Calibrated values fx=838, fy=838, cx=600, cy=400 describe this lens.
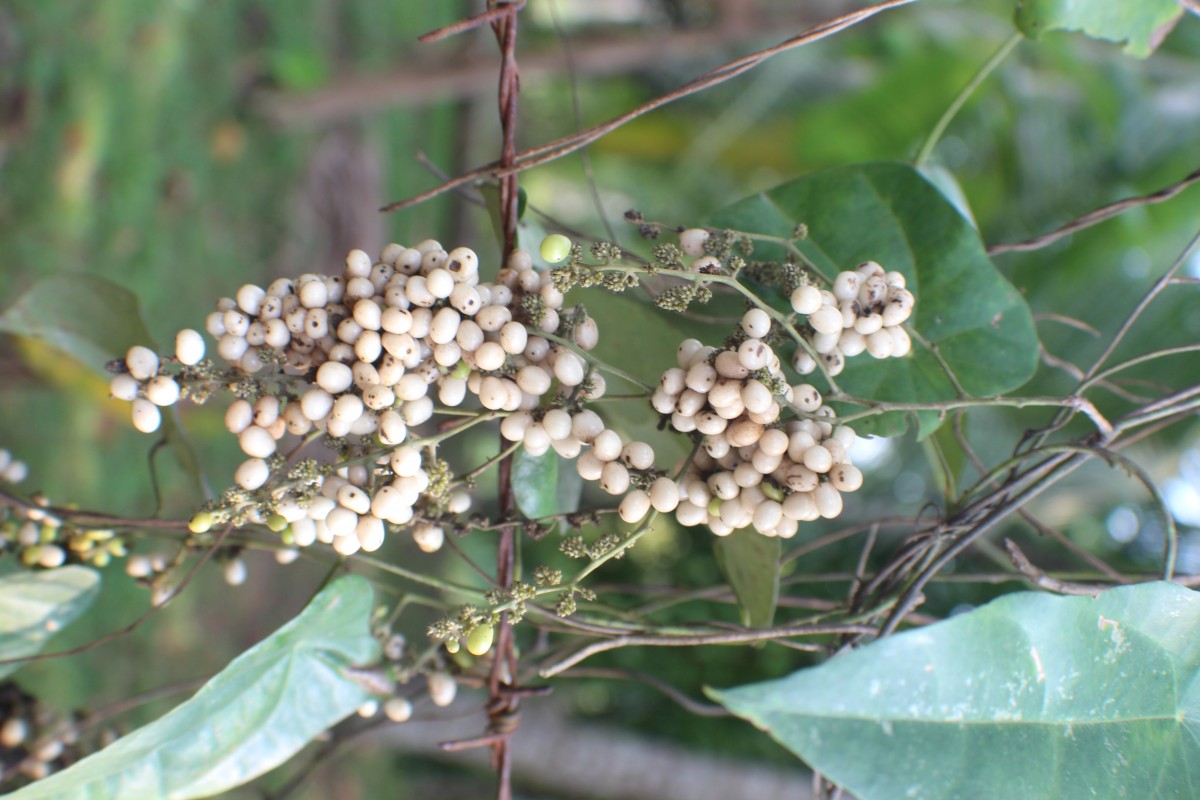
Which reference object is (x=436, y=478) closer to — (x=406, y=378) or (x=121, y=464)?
(x=406, y=378)

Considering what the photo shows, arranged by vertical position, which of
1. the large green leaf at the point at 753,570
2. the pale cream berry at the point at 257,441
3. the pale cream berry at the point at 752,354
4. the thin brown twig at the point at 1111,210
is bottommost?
the large green leaf at the point at 753,570

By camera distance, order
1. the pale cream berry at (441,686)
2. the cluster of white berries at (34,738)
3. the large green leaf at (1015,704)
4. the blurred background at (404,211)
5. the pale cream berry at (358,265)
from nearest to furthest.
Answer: the large green leaf at (1015,704) < the pale cream berry at (358,265) < the pale cream berry at (441,686) < the cluster of white berries at (34,738) < the blurred background at (404,211)

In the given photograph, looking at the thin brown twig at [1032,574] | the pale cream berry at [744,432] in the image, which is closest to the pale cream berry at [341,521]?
the pale cream berry at [744,432]

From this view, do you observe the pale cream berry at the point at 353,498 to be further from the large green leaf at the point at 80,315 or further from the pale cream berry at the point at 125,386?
the large green leaf at the point at 80,315

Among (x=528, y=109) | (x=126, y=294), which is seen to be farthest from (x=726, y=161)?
(x=126, y=294)

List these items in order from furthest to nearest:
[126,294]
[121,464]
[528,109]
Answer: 1. [528,109]
2. [121,464]
3. [126,294]

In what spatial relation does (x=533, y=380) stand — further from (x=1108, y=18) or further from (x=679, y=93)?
(x=1108, y=18)

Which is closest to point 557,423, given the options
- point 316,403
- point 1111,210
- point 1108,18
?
point 316,403
